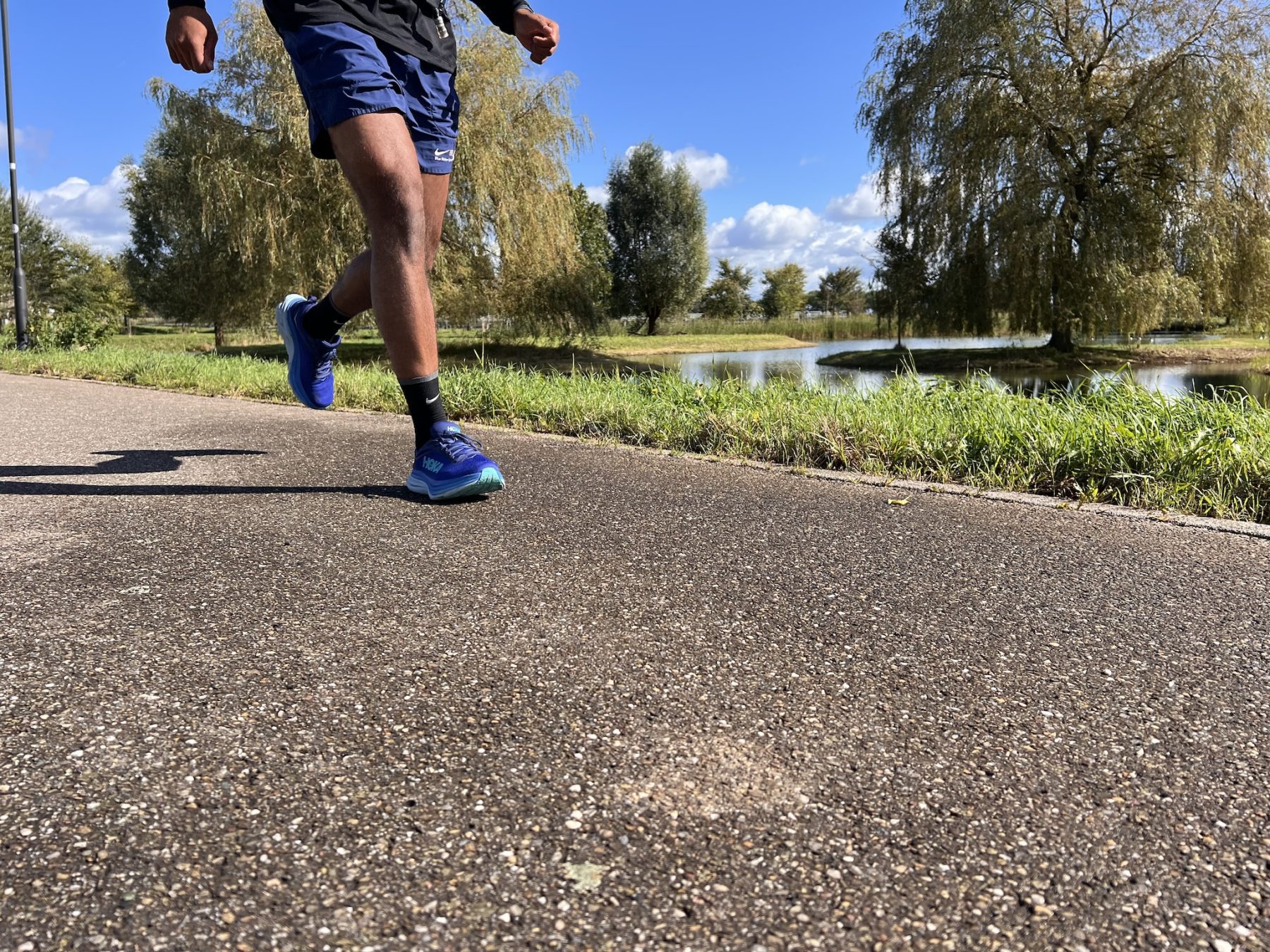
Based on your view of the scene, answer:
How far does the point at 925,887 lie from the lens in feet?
3.18

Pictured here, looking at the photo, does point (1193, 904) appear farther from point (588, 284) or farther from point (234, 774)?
point (588, 284)

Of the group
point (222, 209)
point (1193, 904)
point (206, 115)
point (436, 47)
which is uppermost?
point (206, 115)

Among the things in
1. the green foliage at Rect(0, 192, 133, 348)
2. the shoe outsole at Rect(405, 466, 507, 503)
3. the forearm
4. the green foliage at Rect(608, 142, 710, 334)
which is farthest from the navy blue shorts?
the green foliage at Rect(608, 142, 710, 334)

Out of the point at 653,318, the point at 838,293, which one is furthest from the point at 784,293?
the point at 653,318

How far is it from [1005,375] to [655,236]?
1087 inches

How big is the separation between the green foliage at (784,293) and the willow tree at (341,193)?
4608cm

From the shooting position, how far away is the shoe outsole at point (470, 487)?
2723mm

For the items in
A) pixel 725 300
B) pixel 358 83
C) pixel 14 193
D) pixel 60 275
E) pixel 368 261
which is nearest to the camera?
pixel 358 83

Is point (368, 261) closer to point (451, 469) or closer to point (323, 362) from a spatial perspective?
point (323, 362)

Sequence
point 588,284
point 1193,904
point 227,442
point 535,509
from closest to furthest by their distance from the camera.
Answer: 1. point 1193,904
2. point 535,509
3. point 227,442
4. point 588,284

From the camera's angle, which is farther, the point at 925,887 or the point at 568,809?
the point at 568,809

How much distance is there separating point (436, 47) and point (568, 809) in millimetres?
2532

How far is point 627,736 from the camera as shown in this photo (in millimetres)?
1300

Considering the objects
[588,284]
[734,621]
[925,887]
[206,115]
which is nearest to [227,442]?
[734,621]
